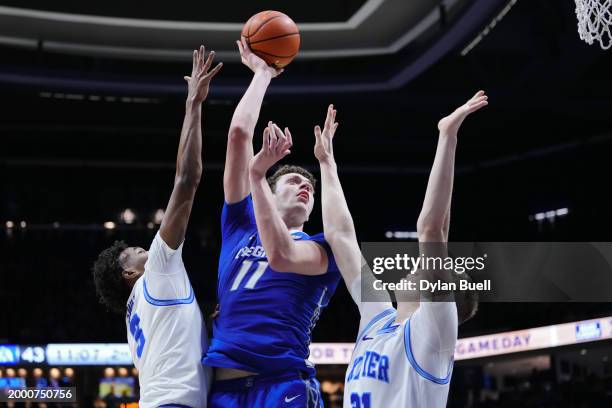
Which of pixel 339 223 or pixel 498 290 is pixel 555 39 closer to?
pixel 498 290

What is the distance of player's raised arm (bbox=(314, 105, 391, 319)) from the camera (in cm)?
317

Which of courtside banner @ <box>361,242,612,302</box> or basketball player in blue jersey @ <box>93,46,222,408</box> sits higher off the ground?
courtside banner @ <box>361,242,612,302</box>

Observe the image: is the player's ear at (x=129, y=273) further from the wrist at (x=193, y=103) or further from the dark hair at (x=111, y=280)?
the wrist at (x=193, y=103)

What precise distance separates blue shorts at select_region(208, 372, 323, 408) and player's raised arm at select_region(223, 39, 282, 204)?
867 mm

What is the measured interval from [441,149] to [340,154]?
48.5ft

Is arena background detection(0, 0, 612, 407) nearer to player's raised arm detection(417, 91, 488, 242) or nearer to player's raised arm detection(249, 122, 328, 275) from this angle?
player's raised arm detection(249, 122, 328, 275)

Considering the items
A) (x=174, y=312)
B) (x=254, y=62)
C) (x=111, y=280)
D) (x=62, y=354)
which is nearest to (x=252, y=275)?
(x=174, y=312)

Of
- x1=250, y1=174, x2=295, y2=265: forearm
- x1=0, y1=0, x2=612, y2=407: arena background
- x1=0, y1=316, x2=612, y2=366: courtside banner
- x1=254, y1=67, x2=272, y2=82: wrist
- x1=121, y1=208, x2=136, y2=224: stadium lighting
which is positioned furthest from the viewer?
x1=121, y1=208, x2=136, y2=224: stadium lighting

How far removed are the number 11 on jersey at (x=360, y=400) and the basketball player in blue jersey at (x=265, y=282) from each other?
0.30 metres

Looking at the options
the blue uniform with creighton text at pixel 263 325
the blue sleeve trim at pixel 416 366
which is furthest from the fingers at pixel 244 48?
the blue sleeve trim at pixel 416 366

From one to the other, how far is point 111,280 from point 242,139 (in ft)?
3.29

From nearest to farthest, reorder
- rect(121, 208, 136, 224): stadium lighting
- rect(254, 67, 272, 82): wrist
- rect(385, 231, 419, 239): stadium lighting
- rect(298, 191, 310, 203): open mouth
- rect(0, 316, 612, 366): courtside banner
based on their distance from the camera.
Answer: rect(298, 191, 310, 203): open mouth
rect(254, 67, 272, 82): wrist
rect(0, 316, 612, 366): courtside banner
rect(121, 208, 136, 224): stadium lighting
rect(385, 231, 419, 239): stadium lighting

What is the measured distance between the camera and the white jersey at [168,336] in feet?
10.5

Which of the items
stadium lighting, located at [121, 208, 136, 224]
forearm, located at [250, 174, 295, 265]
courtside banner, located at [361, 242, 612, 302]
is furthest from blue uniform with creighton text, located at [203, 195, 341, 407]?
stadium lighting, located at [121, 208, 136, 224]
